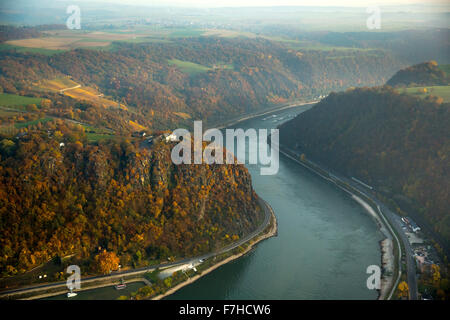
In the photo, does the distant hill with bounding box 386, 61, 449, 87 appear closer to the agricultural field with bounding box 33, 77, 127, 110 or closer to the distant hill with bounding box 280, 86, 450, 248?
the distant hill with bounding box 280, 86, 450, 248

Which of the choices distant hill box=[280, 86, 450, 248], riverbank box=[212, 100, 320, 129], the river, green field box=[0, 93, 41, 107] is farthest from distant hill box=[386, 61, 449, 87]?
green field box=[0, 93, 41, 107]

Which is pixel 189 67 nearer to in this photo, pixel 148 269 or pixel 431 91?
pixel 431 91

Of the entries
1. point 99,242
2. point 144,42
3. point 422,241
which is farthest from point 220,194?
point 144,42

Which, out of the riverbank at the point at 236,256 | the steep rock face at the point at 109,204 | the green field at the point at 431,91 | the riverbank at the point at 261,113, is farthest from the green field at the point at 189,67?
the steep rock face at the point at 109,204

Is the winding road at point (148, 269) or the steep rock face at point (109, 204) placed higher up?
the steep rock face at point (109, 204)

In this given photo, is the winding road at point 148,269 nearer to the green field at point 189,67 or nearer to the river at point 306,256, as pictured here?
the river at point 306,256

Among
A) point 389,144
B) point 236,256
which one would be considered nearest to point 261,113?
point 389,144
